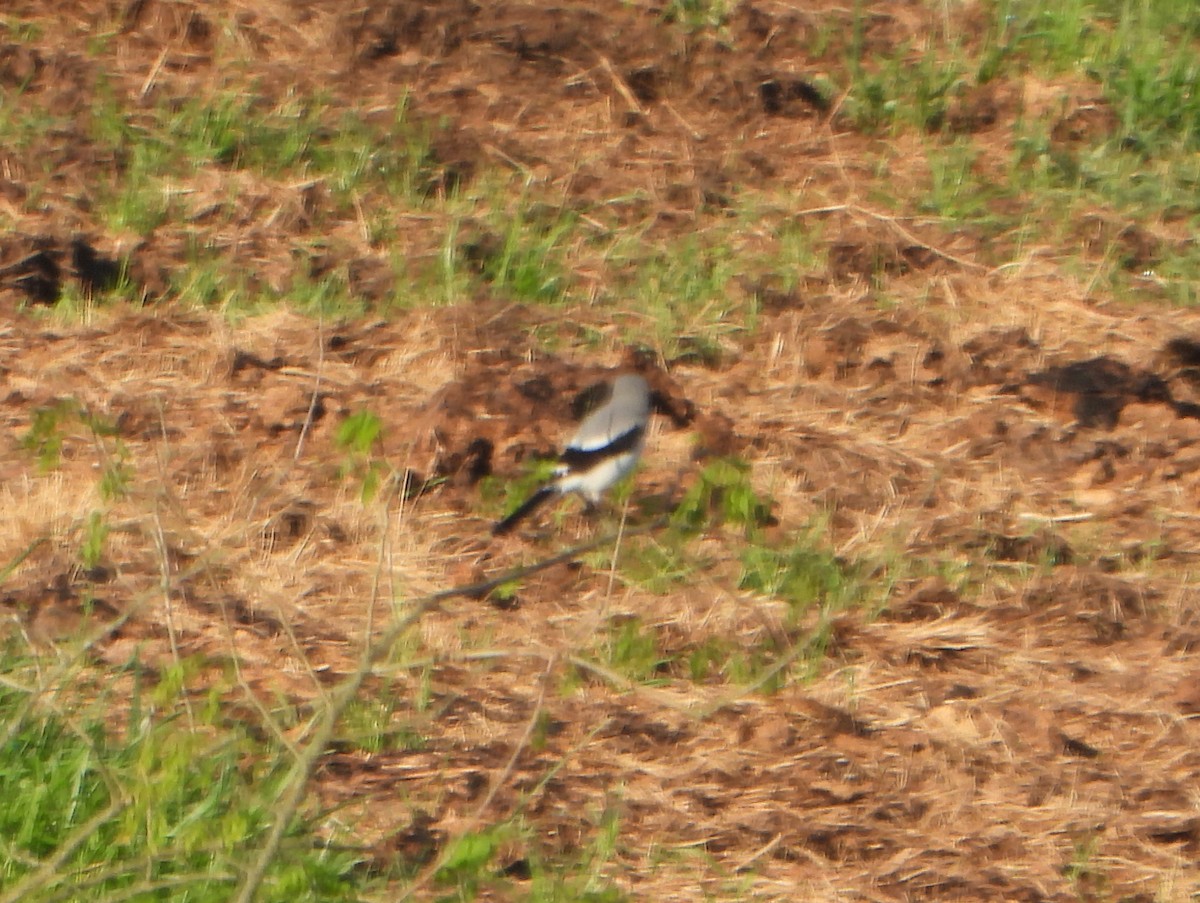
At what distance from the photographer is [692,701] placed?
4.93 metres

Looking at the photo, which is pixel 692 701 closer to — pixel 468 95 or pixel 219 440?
pixel 219 440

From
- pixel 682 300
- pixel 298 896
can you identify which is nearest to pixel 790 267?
pixel 682 300

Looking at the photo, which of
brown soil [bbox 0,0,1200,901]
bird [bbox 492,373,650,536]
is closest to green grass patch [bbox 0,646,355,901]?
brown soil [bbox 0,0,1200,901]

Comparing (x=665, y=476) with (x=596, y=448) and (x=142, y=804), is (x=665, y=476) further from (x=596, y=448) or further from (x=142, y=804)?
(x=142, y=804)

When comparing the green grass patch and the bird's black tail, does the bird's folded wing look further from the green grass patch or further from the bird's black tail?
the green grass patch

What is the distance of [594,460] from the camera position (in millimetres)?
5770

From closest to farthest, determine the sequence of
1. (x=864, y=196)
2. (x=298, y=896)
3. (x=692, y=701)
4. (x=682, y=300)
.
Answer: (x=298, y=896), (x=692, y=701), (x=682, y=300), (x=864, y=196)

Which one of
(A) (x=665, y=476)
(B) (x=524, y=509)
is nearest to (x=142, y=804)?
(B) (x=524, y=509)

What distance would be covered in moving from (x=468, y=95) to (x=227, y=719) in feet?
14.7

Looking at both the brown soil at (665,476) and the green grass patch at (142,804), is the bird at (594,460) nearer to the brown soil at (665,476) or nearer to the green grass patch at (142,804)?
the brown soil at (665,476)

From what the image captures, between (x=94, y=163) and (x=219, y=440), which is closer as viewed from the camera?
(x=219, y=440)

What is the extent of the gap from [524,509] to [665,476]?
0.59 metres

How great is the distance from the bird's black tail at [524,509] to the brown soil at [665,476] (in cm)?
6

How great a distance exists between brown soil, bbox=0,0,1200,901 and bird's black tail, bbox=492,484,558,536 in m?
0.06
